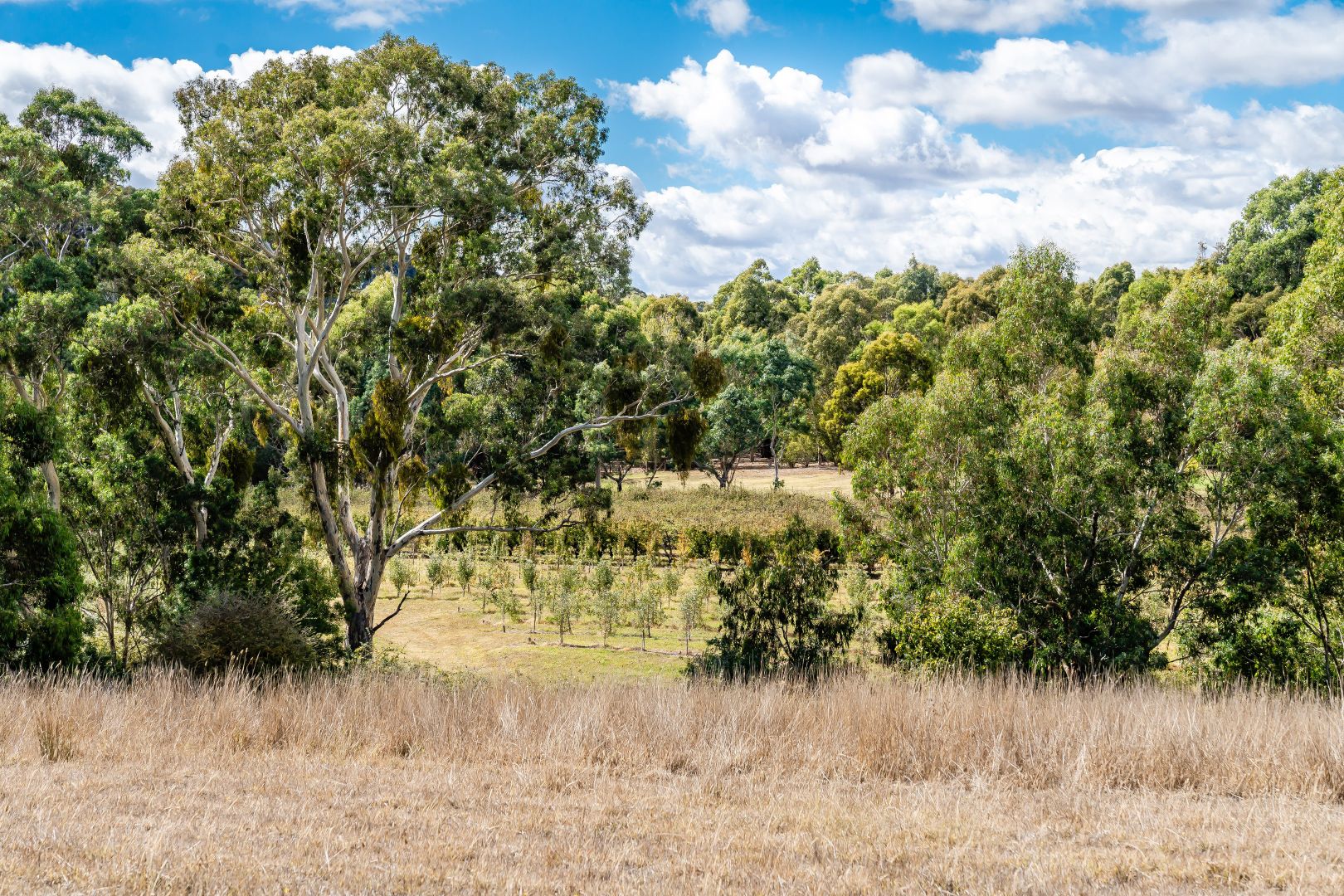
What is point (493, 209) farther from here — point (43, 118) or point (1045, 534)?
point (43, 118)

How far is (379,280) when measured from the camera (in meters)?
25.2

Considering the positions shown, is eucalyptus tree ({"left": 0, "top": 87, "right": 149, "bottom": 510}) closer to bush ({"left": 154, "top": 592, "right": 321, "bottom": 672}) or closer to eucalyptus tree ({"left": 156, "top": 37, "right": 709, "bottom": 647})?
eucalyptus tree ({"left": 156, "top": 37, "right": 709, "bottom": 647})

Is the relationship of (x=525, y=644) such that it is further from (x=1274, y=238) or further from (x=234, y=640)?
(x=1274, y=238)

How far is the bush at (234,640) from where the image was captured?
33.8ft

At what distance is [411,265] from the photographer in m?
17.8

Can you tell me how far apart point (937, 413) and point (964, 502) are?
1487 millimetres

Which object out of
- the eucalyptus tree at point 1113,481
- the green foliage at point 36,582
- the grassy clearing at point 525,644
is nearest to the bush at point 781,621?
the eucalyptus tree at point 1113,481

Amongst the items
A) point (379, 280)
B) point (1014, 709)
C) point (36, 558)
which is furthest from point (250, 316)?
point (1014, 709)

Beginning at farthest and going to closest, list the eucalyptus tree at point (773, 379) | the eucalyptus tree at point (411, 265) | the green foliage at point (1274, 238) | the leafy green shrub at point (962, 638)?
the green foliage at point (1274, 238), the eucalyptus tree at point (773, 379), the eucalyptus tree at point (411, 265), the leafy green shrub at point (962, 638)

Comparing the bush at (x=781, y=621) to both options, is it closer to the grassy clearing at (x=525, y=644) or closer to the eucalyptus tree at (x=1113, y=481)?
the eucalyptus tree at (x=1113, y=481)

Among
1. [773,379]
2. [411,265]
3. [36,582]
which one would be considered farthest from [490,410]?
[773,379]

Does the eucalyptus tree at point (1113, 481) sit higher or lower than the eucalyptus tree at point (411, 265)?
lower

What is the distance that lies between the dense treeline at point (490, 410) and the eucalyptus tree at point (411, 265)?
69 mm

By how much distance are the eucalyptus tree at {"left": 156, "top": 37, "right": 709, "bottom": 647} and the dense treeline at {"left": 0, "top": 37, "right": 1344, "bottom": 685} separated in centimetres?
7
